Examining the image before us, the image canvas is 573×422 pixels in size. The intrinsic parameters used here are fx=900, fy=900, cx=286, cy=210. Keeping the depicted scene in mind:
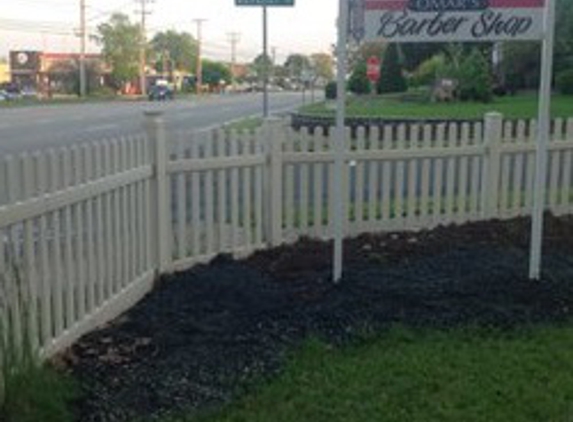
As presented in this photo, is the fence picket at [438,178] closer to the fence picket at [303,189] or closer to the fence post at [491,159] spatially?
the fence post at [491,159]

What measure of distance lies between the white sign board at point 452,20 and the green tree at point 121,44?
3999 inches

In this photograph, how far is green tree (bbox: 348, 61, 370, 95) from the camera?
53.9 metres

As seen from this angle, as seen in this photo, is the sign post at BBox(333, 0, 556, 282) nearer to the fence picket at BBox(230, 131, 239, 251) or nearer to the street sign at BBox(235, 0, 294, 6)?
the fence picket at BBox(230, 131, 239, 251)

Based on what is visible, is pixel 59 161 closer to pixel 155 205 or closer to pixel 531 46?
pixel 155 205

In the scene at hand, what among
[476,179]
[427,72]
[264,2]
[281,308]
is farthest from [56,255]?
[427,72]

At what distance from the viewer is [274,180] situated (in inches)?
300

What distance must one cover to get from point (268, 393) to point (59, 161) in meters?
1.70

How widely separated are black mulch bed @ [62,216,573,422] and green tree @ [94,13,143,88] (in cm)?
10134

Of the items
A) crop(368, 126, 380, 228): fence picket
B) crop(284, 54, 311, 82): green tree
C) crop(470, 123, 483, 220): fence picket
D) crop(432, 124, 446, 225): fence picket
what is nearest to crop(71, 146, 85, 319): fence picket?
crop(368, 126, 380, 228): fence picket

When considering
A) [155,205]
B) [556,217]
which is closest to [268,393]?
[155,205]

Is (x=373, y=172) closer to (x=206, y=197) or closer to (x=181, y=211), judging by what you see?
(x=206, y=197)

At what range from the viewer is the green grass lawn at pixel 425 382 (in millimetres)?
4398

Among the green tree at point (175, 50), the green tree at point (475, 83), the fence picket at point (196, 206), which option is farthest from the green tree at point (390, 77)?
the green tree at point (175, 50)

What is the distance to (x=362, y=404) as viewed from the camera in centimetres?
452
